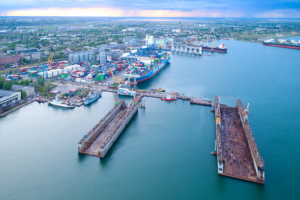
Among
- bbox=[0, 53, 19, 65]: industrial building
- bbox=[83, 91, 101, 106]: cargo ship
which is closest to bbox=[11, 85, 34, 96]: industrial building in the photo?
bbox=[83, 91, 101, 106]: cargo ship

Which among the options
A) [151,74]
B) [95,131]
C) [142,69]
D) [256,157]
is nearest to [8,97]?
[95,131]

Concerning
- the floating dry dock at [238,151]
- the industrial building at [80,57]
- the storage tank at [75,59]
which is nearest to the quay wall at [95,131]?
the floating dry dock at [238,151]

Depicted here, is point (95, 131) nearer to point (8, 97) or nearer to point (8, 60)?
point (8, 97)

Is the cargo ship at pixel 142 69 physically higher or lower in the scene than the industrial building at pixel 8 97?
higher

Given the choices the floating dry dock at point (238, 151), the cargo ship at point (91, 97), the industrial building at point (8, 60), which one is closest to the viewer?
the floating dry dock at point (238, 151)

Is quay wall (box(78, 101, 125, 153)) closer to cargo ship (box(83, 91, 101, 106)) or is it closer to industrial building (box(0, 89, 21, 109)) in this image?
cargo ship (box(83, 91, 101, 106))

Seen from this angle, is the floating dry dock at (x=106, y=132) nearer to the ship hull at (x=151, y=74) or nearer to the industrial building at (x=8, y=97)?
the ship hull at (x=151, y=74)
